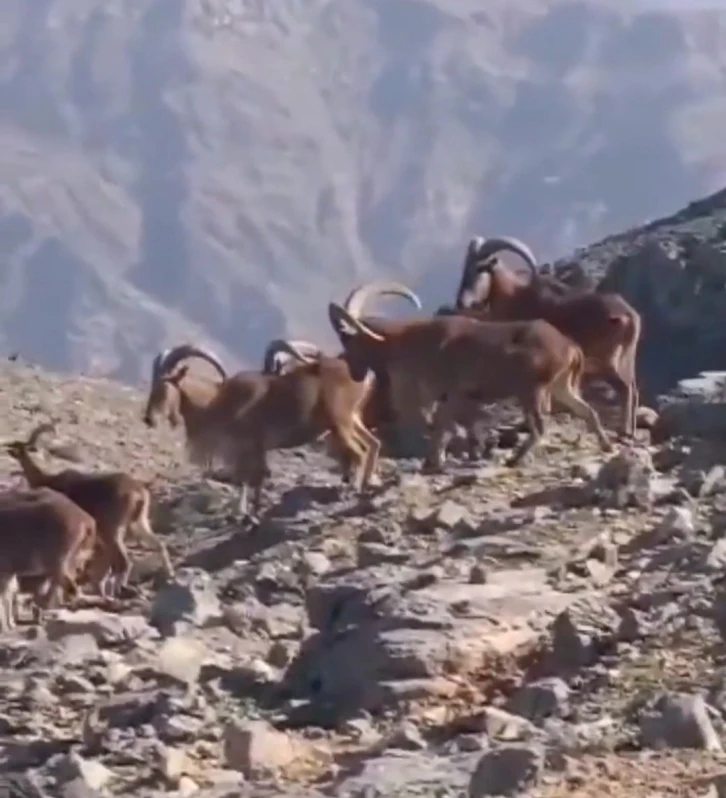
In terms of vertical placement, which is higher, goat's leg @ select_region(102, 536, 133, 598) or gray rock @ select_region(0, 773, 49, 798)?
goat's leg @ select_region(102, 536, 133, 598)

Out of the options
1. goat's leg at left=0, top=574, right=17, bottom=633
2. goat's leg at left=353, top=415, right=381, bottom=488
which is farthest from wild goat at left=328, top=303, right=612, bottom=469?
goat's leg at left=0, top=574, right=17, bottom=633

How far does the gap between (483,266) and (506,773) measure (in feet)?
30.2

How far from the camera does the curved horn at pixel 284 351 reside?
15305mm

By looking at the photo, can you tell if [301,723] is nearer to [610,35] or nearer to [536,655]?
[536,655]

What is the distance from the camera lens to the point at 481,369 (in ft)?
42.9

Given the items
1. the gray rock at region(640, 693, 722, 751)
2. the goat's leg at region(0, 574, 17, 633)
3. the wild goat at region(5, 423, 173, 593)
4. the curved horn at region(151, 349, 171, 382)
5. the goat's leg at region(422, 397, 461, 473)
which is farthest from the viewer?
the curved horn at region(151, 349, 171, 382)

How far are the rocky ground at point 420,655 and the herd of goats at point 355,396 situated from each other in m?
0.41

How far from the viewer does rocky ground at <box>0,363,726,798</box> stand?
7070 millimetres

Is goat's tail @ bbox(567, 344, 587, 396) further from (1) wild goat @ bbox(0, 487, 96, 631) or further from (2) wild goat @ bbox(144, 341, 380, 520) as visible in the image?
(1) wild goat @ bbox(0, 487, 96, 631)

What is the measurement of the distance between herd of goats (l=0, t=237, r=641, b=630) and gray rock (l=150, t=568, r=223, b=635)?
1.45 meters

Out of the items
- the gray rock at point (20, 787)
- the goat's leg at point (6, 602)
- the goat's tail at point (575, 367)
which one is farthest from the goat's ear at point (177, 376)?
the gray rock at point (20, 787)

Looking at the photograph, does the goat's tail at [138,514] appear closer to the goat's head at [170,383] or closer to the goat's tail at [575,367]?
the goat's head at [170,383]

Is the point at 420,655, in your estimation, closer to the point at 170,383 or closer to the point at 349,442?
the point at 349,442

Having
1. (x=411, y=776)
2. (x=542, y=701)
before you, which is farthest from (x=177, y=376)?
(x=411, y=776)
